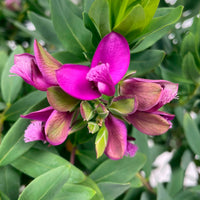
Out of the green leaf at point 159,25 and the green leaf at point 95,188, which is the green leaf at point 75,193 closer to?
the green leaf at point 95,188

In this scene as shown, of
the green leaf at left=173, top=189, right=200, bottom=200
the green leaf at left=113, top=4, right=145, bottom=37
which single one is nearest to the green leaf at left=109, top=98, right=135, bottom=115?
the green leaf at left=113, top=4, right=145, bottom=37

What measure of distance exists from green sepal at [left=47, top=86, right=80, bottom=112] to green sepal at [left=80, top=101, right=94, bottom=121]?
19 millimetres

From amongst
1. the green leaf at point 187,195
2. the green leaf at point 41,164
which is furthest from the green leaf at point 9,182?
the green leaf at point 187,195

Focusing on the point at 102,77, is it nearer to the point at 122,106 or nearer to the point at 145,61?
the point at 122,106

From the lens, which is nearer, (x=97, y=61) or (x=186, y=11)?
(x=97, y=61)

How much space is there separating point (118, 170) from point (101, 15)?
0.34 metres

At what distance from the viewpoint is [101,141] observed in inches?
17.4

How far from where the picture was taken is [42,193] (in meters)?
0.47

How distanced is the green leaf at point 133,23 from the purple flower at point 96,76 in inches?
1.0

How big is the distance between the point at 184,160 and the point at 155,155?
87mm

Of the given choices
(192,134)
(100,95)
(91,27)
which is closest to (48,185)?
(100,95)

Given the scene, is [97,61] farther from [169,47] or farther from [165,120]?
[169,47]

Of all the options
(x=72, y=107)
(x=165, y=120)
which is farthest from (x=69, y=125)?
(x=165, y=120)

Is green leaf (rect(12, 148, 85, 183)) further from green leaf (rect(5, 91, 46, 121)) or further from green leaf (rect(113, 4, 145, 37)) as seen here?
green leaf (rect(113, 4, 145, 37))
